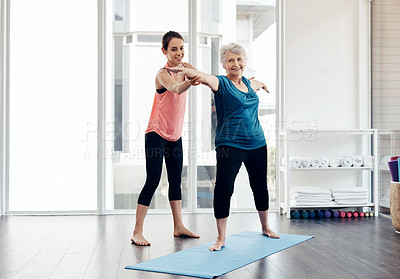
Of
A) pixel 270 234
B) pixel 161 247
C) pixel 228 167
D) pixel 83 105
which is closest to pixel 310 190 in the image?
pixel 270 234

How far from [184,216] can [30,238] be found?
A: 1436 millimetres

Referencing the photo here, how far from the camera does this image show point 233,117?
9.17ft

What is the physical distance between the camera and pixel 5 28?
4.42 meters

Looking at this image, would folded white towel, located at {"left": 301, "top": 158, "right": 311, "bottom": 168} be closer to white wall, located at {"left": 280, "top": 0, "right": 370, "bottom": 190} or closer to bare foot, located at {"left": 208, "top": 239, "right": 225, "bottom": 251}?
white wall, located at {"left": 280, "top": 0, "right": 370, "bottom": 190}

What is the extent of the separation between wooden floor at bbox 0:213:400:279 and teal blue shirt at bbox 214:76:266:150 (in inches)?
26.3

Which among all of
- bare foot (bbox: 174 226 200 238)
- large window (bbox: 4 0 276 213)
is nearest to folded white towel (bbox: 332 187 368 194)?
→ large window (bbox: 4 0 276 213)

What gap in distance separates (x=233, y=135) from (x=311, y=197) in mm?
1693

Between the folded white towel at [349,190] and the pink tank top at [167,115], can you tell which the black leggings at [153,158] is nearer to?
the pink tank top at [167,115]

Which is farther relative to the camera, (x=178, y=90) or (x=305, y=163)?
(x=305, y=163)

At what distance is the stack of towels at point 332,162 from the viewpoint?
164 inches

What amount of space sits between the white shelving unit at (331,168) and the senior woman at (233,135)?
1260 millimetres

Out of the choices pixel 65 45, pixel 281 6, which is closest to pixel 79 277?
pixel 65 45

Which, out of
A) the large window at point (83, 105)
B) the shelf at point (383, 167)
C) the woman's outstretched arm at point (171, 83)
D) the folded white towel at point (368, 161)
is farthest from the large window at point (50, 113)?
the shelf at point (383, 167)

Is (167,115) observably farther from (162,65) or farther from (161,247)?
(162,65)
